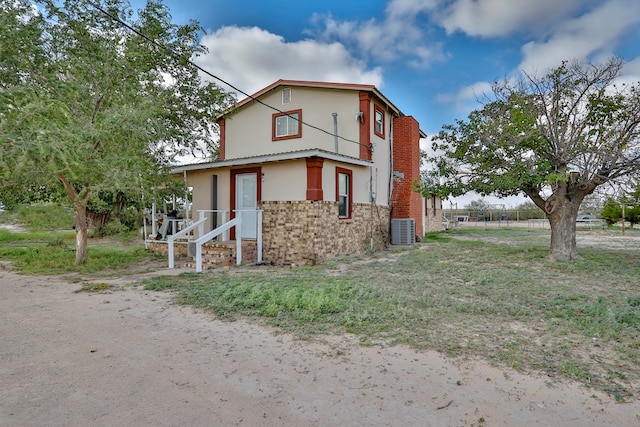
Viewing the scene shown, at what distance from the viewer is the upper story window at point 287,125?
41.9 ft

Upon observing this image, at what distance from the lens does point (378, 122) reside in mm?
13211

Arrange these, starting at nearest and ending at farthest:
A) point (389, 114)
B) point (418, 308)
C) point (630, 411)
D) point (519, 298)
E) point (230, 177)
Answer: point (630, 411) < point (418, 308) < point (519, 298) < point (230, 177) < point (389, 114)

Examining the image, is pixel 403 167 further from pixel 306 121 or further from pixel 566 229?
pixel 566 229

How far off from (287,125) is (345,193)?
3748mm

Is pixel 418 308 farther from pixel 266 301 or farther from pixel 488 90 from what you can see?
pixel 488 90

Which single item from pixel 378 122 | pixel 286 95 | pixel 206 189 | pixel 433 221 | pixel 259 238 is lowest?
pixel 259 238

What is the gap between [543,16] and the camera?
1010 centimetres

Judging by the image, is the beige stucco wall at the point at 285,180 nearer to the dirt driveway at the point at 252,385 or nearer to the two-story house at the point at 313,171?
the two-story house at the point at 313,171

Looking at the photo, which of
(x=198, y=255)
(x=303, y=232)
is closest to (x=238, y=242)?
(x=198, y=255)

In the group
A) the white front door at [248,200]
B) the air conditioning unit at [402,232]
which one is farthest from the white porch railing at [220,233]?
the air conditioning unit at [402,232]

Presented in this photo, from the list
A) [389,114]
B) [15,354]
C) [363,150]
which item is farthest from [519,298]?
[389,114]

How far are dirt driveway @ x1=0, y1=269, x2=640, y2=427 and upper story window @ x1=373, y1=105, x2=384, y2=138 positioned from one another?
10.1m

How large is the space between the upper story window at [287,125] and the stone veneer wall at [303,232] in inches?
143

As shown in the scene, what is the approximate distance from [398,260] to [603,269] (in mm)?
4593
